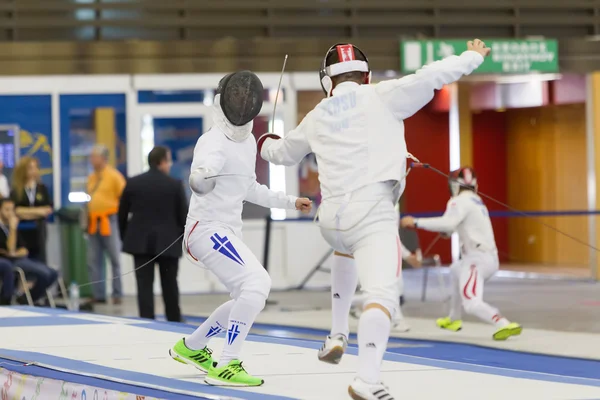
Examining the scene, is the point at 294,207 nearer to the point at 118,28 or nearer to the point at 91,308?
the point at 91,308

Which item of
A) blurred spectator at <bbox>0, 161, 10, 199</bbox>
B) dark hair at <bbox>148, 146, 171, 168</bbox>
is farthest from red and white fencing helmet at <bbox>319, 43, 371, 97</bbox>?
blurred spectator at <bbox>0, 161, 10, 199</bbox>

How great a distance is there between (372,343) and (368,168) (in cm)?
75

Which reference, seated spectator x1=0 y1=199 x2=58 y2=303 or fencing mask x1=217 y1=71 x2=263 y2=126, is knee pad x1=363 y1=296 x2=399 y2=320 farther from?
seated spectator x1=0 y1=199 x2=58 y2=303

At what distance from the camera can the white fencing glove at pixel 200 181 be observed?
16.1ft

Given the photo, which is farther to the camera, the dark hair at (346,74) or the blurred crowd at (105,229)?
the blurred crowd at (105,229)

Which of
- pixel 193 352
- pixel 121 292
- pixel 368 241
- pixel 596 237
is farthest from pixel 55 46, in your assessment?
pixel 368 241

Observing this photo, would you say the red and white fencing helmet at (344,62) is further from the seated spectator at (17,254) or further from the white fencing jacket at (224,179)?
the seated spectator at (17,254)

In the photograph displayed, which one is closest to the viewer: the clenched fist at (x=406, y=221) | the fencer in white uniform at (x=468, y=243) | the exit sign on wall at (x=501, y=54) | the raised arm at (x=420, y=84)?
the raised arm at (x=420, y=84)

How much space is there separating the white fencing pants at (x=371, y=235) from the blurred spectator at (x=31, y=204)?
22.4ft

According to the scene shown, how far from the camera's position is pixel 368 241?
4.61 m

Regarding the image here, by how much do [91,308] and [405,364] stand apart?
5.99 m

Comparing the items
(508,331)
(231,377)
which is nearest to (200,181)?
(231,377)

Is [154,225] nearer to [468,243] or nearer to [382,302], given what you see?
[468,243]

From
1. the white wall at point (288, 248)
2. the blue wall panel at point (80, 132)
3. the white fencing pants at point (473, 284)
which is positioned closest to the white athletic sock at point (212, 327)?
the white fencing pants at point (473, 284)
